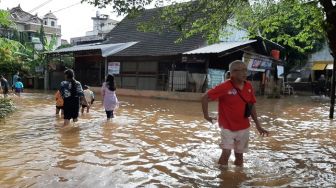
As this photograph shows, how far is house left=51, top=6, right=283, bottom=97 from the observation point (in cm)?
2233

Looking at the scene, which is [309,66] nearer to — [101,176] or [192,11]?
[192,11]

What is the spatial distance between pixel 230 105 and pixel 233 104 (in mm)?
43

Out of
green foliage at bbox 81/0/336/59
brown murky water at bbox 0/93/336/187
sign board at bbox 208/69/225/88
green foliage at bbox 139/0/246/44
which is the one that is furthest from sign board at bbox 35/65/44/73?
green foliage at bbox 139/0/246/44

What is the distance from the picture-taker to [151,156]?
266 inches

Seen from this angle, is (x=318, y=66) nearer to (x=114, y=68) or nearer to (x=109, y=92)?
(x=114, y=68)

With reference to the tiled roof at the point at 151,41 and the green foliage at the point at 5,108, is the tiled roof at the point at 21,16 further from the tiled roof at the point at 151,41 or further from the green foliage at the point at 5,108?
the green foliage at the point at 5,108

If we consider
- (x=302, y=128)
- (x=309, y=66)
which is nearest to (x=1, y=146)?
(x=302, y=128)

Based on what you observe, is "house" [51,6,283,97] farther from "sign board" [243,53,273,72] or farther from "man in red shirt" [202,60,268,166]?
"man in red shirt" [202,60,268,166]

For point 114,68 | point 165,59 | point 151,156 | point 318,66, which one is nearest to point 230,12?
point 151,156

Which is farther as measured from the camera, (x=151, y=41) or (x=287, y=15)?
(x=151, y=41)

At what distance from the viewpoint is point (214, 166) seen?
19.8 ft

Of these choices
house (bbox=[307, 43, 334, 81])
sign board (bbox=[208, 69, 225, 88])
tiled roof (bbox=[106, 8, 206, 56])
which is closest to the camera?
sign board (bbox=[208, 69, 225, 88])

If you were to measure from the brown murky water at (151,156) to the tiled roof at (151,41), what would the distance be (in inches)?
447

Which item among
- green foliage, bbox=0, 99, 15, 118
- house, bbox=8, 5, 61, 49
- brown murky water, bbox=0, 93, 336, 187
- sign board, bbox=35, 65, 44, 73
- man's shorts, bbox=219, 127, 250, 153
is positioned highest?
house, bbox=8, 5, 61, 49
